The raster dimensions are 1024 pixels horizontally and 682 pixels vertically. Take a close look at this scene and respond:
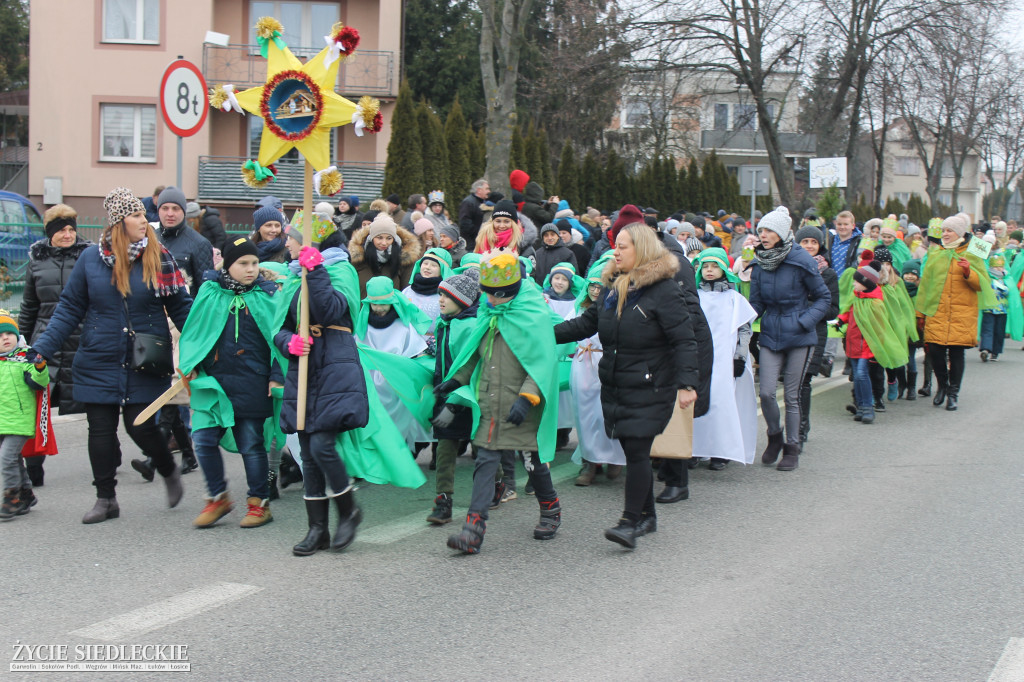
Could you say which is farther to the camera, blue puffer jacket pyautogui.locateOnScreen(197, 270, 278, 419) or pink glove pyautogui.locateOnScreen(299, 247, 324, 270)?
blue puffer jacket pyautogui.locateOnScreen(197, 270, 278, 419)

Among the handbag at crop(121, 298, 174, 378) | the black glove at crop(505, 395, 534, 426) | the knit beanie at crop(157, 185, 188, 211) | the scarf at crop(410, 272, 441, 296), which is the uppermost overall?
the knit beanie at crop(157, 185, 188, 211)

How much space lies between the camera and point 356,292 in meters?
5.93

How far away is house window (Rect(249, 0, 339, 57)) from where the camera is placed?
3045cm

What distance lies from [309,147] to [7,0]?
4941cm

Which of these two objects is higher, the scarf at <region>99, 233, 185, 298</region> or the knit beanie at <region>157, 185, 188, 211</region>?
the knit beanie at <region>157, 185, 188, 211</region>

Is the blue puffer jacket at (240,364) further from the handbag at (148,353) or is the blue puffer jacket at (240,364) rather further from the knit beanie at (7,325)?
the knit beanie at (7,325)

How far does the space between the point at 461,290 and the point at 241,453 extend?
1.69 m

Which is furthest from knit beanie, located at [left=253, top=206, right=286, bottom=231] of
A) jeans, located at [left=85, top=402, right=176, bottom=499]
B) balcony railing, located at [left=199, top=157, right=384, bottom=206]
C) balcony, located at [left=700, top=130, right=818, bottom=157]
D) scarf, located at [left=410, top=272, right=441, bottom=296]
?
balcony, located at [left=700, top=130, right=818, bottom=157]

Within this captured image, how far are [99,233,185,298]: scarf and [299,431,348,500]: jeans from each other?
1.43m

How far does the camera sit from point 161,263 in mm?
6512

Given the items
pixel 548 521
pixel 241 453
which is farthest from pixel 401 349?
pixel 548 521

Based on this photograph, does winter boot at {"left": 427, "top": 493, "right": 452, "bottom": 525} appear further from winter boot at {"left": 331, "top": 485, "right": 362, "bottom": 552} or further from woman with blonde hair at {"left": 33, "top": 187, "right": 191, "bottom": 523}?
woman with blonde hair at {"left": 33, "top": 187, "right": 191, "bottom": 523}

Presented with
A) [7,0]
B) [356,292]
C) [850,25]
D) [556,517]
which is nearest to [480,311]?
[356,292]

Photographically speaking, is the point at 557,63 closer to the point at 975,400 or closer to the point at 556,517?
the point at 975,400
